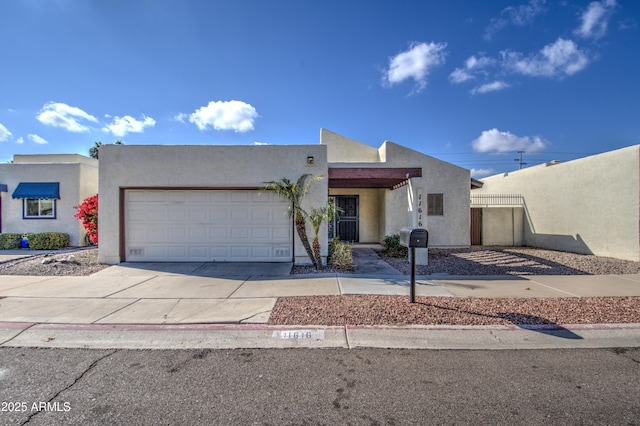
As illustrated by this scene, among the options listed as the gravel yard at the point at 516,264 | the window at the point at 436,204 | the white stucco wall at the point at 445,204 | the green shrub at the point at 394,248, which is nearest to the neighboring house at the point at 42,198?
the green shrub at the point at 394,248

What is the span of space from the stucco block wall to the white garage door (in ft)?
35.1

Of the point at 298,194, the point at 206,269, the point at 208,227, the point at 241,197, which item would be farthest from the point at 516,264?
the point at 208,227

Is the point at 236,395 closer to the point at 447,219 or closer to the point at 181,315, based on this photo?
the point at 181,315

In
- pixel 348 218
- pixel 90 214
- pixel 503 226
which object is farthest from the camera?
pixel 503 226

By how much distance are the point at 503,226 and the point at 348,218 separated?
771cm

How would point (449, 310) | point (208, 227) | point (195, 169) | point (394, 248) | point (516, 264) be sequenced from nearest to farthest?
1. point (449, 310)
2. point (195, 169)
3. point (208, 227)
4. point (516, 264)
5. point (394, 248)

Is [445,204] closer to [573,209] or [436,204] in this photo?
[436,204]

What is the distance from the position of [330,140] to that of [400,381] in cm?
1215

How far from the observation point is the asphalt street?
8.84 ft

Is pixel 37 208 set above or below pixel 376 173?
below

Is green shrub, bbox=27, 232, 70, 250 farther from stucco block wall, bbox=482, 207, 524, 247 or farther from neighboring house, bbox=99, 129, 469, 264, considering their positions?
stucco block wall, bbox=482, 207, 524, 247

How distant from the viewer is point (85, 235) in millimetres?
14469

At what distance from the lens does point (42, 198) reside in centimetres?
1411

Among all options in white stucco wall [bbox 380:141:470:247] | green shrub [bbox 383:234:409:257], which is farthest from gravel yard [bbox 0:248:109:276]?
white stucco wall [bbox 380:141:470:247]
